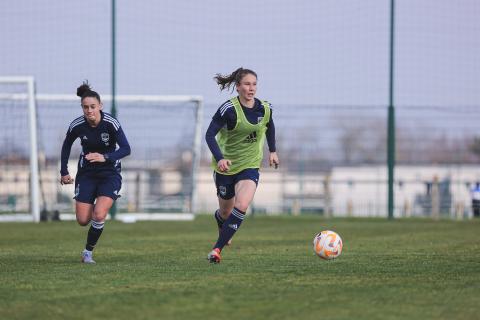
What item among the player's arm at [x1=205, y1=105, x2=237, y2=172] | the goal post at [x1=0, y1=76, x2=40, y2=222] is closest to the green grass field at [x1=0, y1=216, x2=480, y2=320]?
the player's arm at [x1=205, y1=105, x2=237, y2=172]

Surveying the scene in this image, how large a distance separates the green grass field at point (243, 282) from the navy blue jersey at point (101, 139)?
1.09 meters

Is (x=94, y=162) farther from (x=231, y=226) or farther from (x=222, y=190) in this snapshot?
(x=231, y=226)

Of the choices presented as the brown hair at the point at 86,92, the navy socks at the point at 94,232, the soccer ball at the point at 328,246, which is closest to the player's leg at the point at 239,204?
the soccer ball at the point at 328,246

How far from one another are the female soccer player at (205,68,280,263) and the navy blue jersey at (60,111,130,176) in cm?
99

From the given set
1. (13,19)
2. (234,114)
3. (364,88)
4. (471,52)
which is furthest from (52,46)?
(234,114)

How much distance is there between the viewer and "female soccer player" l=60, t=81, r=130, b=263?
36.0 ft

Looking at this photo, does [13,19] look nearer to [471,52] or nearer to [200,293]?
[471,52]

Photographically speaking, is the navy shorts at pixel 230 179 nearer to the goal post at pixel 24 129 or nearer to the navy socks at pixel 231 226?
the navy socks at pixel 231 226

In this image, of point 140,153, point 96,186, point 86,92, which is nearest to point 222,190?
point 96,186

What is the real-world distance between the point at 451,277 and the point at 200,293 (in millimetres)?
2646

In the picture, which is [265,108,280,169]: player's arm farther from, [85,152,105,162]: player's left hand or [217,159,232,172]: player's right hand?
[85,152,105,162]: player's left hand

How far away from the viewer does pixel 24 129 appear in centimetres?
2469

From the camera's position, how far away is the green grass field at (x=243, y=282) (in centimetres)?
661

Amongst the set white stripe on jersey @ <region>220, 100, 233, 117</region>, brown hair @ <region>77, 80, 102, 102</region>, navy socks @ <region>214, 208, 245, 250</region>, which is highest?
brown hair @ <region>77, 80, 102, 102</region>
